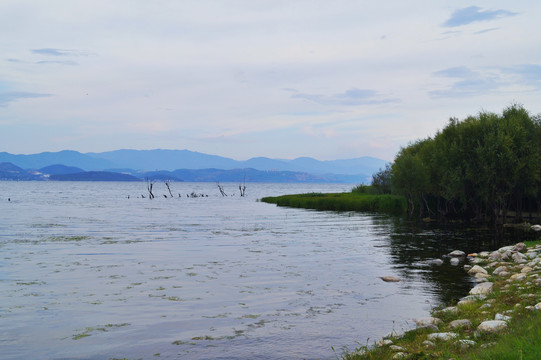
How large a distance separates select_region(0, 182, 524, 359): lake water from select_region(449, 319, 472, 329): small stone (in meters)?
2.30

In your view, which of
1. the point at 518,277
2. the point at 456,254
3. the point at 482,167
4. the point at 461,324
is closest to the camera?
the point at 461,324

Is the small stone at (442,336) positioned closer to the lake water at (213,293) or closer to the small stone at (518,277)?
the lake water at (213,293)

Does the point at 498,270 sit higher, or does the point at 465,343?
the point at 465,343

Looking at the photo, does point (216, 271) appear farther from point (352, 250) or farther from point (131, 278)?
point (352, 250)

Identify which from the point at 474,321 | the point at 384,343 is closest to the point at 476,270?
the point at 474,321

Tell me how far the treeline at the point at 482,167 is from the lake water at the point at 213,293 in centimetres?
1562

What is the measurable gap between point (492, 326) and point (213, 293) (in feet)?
44.0

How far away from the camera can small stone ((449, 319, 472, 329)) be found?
14602 millimetres

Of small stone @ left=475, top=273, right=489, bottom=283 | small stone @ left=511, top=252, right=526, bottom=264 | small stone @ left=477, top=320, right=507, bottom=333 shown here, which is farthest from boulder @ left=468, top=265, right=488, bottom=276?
small stone @ left=477, top=320, right=507, bottom=333

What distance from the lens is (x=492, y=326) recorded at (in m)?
13.5

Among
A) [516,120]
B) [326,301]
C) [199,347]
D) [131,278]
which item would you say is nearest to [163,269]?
[131,278]

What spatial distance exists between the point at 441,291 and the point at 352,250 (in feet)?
52.4

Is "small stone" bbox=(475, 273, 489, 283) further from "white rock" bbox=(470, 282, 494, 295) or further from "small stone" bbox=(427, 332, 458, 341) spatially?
"small stone" bbox=(427, 332, 458, 341)

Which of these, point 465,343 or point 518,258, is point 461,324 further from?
point 518,258
